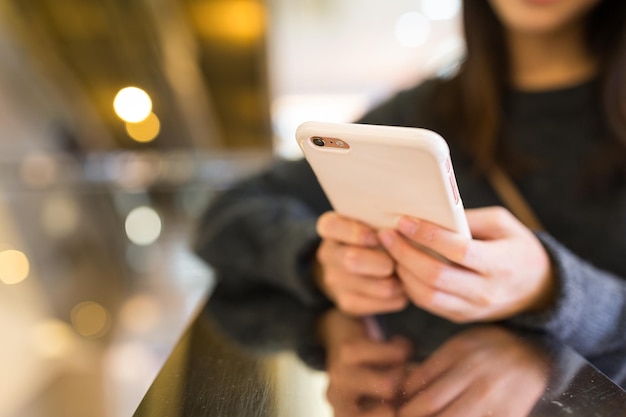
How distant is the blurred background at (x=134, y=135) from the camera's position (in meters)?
0.61

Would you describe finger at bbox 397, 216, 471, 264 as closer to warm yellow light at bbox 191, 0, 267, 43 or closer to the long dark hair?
the long dark hair

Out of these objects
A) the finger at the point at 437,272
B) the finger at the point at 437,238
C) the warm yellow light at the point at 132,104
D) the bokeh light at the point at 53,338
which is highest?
the finger at the point at 437,238

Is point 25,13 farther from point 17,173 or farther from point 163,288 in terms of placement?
point 163,288

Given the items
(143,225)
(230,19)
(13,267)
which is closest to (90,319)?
(13,267)

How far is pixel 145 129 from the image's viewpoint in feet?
5.59

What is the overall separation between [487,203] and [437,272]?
249 millimetres

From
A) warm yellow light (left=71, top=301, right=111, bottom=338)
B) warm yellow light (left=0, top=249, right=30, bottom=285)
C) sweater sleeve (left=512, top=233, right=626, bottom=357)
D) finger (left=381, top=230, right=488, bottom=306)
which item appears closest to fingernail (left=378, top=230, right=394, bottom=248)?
finger (left=381, top=230, right=488, bottom=306)

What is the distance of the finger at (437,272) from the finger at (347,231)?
2 cm

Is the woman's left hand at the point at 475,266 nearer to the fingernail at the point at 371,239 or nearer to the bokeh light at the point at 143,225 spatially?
the fingernail at the point at 371,239

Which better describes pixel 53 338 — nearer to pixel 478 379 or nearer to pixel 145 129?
pixel 478 379

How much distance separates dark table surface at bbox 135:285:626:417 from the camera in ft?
0.89

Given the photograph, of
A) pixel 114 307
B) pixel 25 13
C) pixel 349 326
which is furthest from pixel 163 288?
pixel 25 13

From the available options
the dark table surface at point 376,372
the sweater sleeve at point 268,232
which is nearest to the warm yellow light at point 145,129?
the sweater sleeve at point 268,232

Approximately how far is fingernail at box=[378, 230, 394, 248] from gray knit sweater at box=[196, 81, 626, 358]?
0.12m
